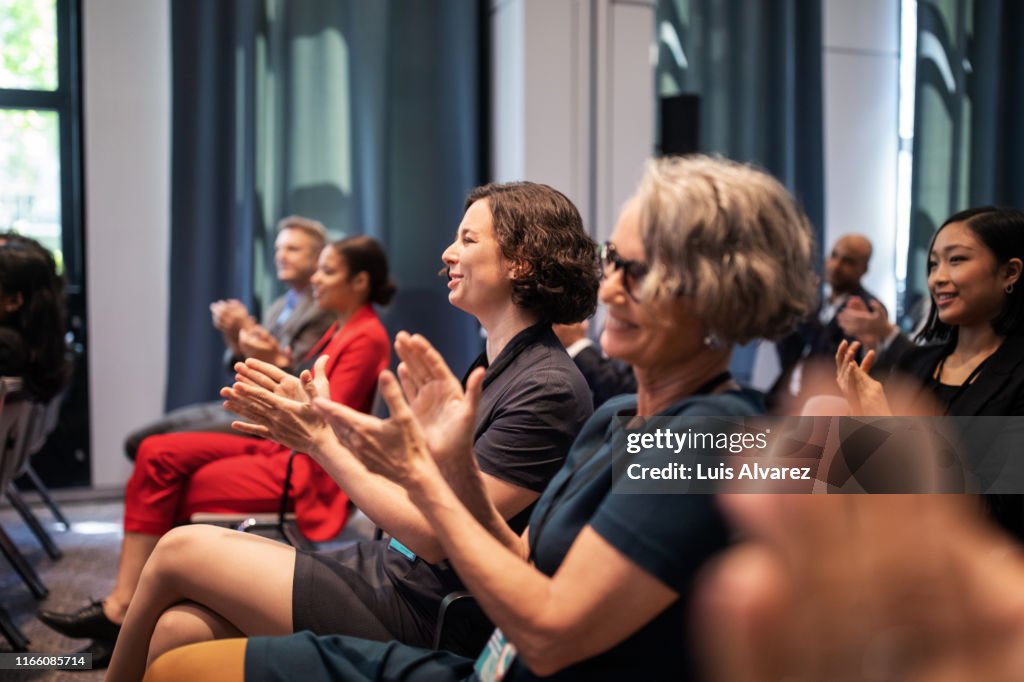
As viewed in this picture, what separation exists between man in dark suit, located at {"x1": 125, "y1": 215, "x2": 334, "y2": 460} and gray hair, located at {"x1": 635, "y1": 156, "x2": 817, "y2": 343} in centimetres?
224

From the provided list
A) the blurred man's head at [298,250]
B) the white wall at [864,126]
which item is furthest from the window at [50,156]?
the white wall at [864,126]

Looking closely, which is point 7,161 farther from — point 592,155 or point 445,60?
point 592,155

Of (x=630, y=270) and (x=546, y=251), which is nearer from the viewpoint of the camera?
(x=630, y=270)

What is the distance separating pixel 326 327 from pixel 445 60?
2.13 meters

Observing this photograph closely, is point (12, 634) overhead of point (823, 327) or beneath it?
beneath

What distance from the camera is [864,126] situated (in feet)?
19.8

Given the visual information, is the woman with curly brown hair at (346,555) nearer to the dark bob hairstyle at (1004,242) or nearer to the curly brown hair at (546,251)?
the curly brown hair at (546,251)

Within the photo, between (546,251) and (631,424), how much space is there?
67 centimetres

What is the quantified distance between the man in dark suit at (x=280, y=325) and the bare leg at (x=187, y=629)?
1.61m

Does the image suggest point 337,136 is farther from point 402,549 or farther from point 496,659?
point 496,659

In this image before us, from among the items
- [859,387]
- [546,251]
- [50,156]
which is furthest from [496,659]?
[50,156]

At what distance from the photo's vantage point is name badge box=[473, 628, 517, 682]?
1.18 m

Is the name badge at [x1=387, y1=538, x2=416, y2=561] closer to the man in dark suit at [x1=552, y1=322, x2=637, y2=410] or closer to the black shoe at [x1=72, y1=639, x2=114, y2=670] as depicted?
the black shoe at [x1=72, y1=639, x2=114, y2=670]

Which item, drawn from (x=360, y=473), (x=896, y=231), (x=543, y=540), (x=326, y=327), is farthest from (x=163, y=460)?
(x=896, y=231)
